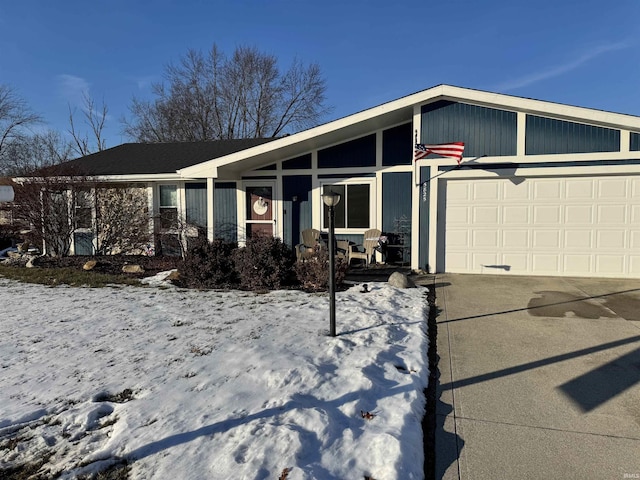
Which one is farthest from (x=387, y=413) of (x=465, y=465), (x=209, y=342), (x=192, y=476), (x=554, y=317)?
(x=554, y=317)

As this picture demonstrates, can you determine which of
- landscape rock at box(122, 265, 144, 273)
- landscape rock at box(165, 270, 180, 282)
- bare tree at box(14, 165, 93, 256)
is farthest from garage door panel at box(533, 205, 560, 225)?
bare tree at box(14, 165, 93, 256)

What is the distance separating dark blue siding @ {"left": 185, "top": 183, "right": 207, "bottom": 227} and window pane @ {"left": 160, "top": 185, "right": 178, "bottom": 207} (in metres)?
0.44

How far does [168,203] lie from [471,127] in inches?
321

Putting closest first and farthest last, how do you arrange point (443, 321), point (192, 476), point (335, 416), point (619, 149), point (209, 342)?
point (192, 476) < point (335, 416) < point (209, 342) < point (443, 321) < point (619, 149)

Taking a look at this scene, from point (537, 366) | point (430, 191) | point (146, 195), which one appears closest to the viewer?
point (537, 366)

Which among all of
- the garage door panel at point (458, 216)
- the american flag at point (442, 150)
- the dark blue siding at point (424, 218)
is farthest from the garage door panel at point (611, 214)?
the dark blue siding at point (424, 218)

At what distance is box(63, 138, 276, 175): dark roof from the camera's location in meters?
11.1

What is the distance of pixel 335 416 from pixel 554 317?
12.6 feet

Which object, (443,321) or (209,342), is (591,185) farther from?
(209,342)

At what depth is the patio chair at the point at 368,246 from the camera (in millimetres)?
8906

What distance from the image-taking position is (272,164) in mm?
9961

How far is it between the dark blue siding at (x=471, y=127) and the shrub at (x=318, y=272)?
132 inches

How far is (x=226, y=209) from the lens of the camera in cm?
1066

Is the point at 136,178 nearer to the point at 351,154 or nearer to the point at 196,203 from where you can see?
the point at 196,203
